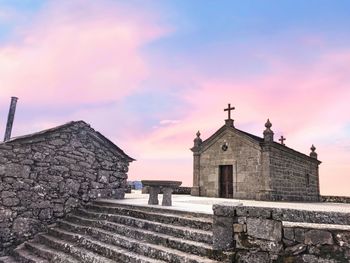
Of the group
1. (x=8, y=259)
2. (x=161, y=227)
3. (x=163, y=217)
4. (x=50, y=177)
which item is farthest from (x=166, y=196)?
(x=8, y=259)

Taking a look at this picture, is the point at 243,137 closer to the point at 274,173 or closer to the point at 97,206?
the point at 274,173

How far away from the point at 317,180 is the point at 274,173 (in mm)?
8105

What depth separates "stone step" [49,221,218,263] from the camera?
4.44m

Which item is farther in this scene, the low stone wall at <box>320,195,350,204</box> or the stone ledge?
the low stone wall at <box>320,195,350,204</box>

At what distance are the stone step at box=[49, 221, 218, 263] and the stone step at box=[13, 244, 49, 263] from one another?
0.71 metres

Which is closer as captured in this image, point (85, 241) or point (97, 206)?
point (85, 241)

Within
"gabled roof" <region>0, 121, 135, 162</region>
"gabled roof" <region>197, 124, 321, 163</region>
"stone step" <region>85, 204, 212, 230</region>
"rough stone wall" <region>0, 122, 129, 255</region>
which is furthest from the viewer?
"gabled roof" <region>197, 124, 321, 163</region>

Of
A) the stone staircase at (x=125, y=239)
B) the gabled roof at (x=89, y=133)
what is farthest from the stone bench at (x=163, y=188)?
the gabled roof at (x=89, y=133)

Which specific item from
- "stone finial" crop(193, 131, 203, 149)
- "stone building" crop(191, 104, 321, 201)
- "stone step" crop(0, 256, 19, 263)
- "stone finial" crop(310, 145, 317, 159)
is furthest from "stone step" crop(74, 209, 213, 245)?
"stone finial" crop(310, 145, 317, 159)

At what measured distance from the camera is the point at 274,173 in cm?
1638

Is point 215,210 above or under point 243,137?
under

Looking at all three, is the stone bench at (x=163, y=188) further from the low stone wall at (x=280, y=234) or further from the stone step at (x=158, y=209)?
the low stone wall at (x=280, y=234)

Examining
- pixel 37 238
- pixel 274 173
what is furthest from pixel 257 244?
pixel 274 173

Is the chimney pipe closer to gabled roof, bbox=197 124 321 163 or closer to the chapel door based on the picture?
gabled roof, bbox=197 124 321 163
